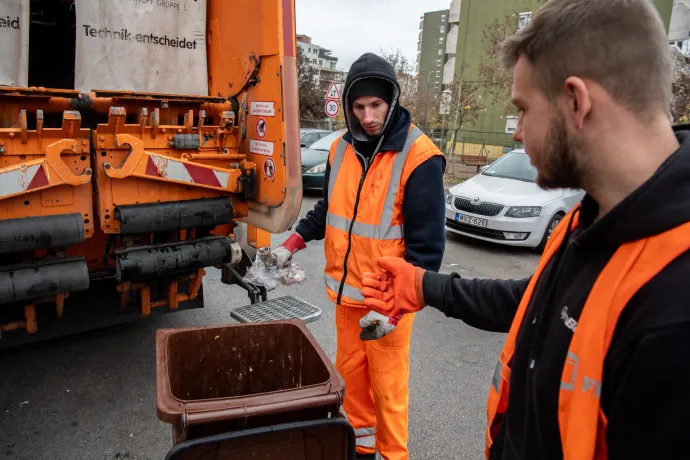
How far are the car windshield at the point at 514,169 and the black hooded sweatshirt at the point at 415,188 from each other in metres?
5.85

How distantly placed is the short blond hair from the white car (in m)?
5.90

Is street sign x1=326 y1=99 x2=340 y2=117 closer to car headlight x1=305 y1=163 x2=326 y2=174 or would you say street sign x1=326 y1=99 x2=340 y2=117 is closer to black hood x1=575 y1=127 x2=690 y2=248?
car headlight x1=305 y1=163 x2=326 y2=174

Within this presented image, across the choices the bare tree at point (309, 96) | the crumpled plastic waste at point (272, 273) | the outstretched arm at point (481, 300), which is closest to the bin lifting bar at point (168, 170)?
the crumpled plastic waste at point (272, 273)

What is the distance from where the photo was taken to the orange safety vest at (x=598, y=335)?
0.78 meters

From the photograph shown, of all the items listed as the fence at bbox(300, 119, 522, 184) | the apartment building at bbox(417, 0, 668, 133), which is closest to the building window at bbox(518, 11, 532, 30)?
the fence at bbox(300, 119, 522, 184)

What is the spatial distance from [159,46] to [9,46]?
2.83 ft

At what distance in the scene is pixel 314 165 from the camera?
34.8 feet

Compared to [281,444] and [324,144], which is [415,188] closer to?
[281,444]

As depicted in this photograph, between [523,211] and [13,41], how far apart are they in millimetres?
5985

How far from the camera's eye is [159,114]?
9.74 feet

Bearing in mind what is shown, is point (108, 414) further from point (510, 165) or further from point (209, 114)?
point (510, 165)

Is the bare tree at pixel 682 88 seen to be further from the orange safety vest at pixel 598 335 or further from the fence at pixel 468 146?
the orange safety vest at pixel 598 335

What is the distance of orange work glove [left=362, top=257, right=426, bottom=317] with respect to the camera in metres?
1.65

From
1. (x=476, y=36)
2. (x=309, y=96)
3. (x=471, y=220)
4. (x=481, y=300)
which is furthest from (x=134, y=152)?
(x=476, y=36)
